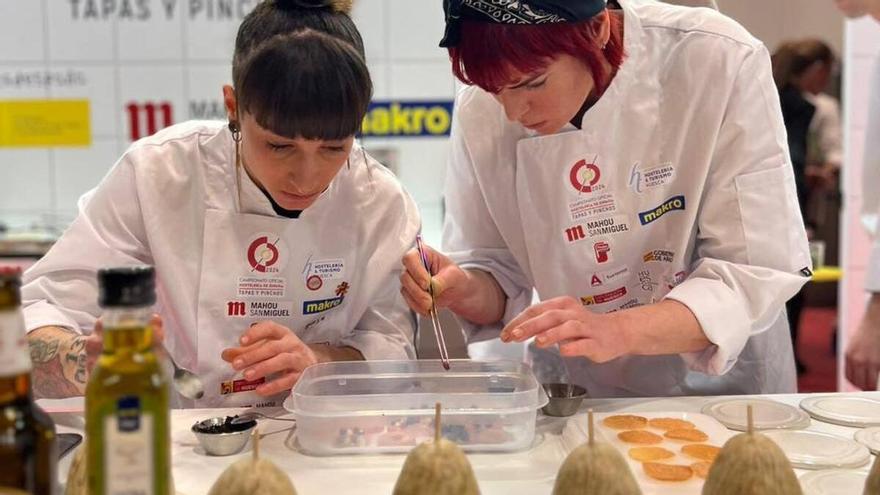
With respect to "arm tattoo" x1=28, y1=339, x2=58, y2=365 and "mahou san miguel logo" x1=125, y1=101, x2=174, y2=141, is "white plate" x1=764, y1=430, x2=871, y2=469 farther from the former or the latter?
"mahou san miguel logo" x1=125, y1=101, x2=174, y2=141

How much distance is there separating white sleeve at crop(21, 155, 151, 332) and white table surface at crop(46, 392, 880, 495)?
210mm

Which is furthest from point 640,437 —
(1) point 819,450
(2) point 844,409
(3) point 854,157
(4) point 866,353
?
(3) point 854,157

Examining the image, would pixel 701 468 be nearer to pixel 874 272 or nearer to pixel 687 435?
pixel 687 435

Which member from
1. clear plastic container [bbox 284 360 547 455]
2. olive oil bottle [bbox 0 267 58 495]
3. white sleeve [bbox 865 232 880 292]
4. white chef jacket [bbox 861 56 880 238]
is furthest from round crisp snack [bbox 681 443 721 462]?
white chef jacket [bbox 861 56 880 238]

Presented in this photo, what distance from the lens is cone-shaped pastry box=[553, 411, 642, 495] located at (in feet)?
2.91

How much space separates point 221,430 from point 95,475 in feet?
1.97

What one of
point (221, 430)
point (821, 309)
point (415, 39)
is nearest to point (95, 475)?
point (221, 430)

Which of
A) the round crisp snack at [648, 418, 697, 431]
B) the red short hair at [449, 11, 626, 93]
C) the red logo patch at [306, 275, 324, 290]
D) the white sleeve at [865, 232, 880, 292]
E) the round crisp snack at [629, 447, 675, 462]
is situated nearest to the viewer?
the round crisp snack at [629, 447, 675, 462]

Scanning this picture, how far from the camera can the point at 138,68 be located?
164 inches

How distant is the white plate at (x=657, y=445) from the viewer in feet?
3.74

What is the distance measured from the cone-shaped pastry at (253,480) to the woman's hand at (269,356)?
0.51 metres

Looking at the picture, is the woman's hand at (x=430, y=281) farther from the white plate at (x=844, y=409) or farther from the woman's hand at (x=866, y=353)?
the woman's hand at (x=866, y=353)

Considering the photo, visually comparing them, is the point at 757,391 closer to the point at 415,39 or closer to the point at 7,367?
the point at 7,367

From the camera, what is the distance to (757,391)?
1.82 metres
